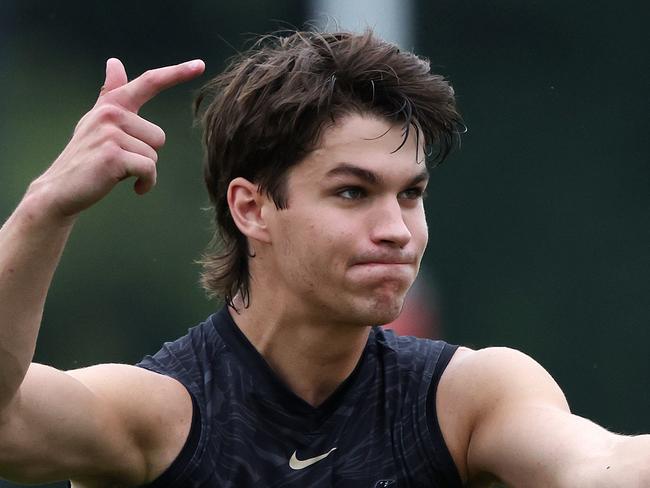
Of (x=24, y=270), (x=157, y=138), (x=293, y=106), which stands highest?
(x=293, y=106)

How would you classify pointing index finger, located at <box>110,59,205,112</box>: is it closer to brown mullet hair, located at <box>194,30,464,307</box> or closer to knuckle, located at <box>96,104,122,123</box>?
knuckle, located at <box>96,104,122,123</box>

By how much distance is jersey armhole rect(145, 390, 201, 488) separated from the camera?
4305 millimetres

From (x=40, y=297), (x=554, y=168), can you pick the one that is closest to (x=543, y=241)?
(x=554, y=168)

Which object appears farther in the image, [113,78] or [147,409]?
[147,409]

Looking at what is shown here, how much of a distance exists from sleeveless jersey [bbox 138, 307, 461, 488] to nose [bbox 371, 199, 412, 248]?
0.48 meters

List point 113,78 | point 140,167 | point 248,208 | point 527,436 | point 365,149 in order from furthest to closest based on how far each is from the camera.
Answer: point 248,208 → point 365,149 → point 527,436 → point 113,78 → point 140,167

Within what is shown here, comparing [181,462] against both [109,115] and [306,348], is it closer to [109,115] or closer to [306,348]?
[306,348]

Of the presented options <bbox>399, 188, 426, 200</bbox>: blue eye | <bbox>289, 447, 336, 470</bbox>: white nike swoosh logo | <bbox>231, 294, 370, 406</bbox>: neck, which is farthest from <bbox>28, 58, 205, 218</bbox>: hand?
<bbox>289, 447, 336, 470</bbox>: white nike swoosh logo

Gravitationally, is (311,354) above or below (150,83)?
below

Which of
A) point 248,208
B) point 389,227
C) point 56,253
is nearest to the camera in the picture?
point 56,253

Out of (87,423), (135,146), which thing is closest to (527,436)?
(87,423)

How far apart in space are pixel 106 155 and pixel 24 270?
34 cm

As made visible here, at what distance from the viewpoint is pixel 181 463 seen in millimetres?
4312

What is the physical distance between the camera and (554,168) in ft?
25.1
